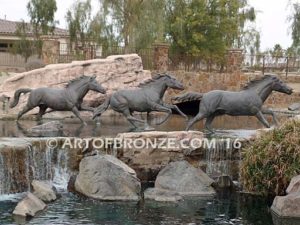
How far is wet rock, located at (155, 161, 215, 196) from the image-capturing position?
11.8 m

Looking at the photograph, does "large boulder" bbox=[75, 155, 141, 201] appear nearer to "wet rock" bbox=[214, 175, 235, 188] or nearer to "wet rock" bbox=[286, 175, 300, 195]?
"wet rock" bbox=[214, 175, 235, 188]

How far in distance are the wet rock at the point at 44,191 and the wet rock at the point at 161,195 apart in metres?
1.84

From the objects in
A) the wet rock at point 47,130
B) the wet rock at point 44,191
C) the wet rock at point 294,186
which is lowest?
the wet rock at point 44,191

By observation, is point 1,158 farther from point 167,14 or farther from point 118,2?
point 167,14

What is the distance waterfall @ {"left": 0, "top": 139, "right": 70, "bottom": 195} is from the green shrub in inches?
157

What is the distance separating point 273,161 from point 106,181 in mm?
3396

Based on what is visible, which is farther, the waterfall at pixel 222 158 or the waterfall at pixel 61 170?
the waterfall at pixel 222 158

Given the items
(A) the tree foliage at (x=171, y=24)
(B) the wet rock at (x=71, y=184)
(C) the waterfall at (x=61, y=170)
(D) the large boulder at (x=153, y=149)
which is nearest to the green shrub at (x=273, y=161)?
(D) the large boulder at (x=153, y=149)

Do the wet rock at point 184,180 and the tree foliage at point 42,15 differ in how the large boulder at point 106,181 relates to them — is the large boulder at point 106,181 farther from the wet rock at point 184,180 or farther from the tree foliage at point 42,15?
the tree foliage at point 42,15

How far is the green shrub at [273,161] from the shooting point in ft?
37.4

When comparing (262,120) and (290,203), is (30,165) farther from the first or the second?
(262,120)

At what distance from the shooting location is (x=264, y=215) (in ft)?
34.6

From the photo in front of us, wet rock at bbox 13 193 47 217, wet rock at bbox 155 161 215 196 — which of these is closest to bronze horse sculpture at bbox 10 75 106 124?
wet rock at bbox 155 161 215 196

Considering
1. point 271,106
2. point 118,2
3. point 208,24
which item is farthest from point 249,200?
point 208,24
